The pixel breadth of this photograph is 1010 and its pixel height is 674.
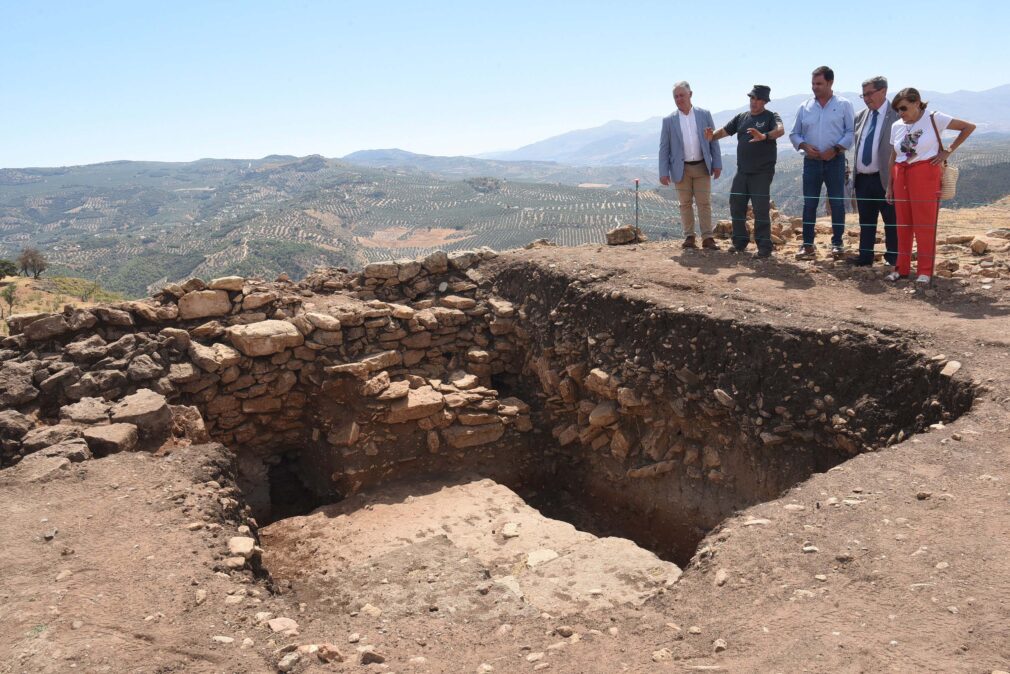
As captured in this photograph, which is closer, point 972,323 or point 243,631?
point 243,631

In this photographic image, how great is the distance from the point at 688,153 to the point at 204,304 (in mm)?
7126

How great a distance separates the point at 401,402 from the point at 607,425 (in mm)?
2755

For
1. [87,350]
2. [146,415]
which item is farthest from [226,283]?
[146,415]

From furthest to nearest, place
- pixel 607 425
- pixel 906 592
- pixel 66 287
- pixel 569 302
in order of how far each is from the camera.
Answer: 1. pixel 66 287
2. pixel 569 302
3. pixel 607 425
4. pixel 906 592

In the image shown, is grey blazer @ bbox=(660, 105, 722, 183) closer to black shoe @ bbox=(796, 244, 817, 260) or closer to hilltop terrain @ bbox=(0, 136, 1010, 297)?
hilltop terrain @ bbox=(0, 136, 1010, 297)

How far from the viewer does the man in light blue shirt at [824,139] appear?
8023 mm

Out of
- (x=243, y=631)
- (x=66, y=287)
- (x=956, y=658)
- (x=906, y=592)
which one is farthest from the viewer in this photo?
(x=66, y=287)

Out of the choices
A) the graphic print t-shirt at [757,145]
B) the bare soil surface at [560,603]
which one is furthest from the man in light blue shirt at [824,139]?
the bare soil surface at [560,603]

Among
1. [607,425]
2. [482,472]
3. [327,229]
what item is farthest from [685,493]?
[327,229]

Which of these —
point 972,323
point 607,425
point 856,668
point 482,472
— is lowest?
point 482,472

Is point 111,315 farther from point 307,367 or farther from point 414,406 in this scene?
point 414,406

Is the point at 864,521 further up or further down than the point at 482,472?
further up

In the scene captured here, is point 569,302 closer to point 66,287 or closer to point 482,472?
point 482,472

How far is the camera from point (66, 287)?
2075 centimetres
